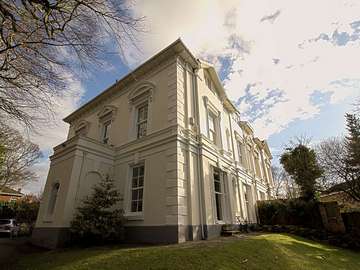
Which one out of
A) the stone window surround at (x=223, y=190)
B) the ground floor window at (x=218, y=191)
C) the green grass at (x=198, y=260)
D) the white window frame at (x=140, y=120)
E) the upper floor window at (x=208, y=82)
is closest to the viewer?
the green grass at (x=198, y=260)

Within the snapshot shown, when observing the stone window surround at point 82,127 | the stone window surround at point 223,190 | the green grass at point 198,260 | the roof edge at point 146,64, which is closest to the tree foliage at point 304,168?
the stone window surround at point 223,190

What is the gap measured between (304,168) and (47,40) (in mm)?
16969

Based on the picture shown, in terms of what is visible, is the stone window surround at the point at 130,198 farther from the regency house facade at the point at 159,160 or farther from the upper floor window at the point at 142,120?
the upper floor window at the point at 142,120

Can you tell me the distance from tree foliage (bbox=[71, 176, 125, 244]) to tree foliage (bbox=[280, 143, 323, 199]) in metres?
12.9

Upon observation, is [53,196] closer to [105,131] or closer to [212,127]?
[105,131]

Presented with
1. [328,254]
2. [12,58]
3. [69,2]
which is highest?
[69,2]

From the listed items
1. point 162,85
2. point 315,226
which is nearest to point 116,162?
point 162,85

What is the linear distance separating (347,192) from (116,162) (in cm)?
1829

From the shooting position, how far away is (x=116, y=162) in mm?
11445

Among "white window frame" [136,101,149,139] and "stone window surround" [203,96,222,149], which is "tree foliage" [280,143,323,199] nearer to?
"stone window surround" [203,96,222,149]

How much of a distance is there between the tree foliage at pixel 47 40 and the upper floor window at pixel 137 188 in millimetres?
5279

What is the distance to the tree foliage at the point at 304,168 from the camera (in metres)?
14.5

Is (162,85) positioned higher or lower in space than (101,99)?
lower

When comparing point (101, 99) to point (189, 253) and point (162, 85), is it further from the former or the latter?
point (189, 253)
